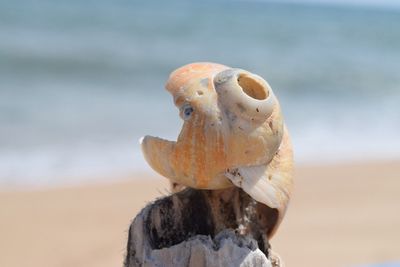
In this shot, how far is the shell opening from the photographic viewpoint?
1.95 m

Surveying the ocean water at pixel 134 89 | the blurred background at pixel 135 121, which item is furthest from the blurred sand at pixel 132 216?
the ocean water at pixel 134 89

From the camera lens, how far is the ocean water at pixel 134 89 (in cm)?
773

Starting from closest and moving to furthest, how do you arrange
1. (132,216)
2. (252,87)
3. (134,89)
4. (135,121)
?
(252,87)
(132,216)
(135,121)
(134,89)

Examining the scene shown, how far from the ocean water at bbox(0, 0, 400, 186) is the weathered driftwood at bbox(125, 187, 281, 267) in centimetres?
494

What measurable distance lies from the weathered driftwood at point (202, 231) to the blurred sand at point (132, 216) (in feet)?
→ 10.7

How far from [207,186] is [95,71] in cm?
1271

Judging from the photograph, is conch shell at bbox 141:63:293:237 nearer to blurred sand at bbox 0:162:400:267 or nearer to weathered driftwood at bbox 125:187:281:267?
weathered driftwood at bbox 125:187:281:267

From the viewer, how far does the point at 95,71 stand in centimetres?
→ 1441

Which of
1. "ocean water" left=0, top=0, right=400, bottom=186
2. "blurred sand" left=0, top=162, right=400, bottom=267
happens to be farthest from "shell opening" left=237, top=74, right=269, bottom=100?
"ocean water" left=0, top=0, right=400, bottom=186

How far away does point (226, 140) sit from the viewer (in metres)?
1.86

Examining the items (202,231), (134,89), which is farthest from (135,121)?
(202,231)

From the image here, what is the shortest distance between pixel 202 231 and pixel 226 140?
0.32 metres

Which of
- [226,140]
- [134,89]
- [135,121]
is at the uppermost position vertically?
[134,89]

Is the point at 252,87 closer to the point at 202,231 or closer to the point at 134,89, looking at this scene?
the point at 202,231
